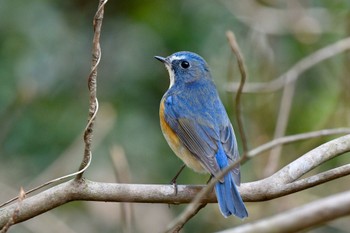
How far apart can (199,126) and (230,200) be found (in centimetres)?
91

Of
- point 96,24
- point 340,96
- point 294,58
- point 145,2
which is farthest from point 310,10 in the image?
point 96,24

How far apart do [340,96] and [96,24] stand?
2.89m

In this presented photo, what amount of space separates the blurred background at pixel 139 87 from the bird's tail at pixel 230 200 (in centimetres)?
155

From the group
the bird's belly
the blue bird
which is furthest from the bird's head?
the bird's belly

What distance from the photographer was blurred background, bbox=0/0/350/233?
5402 millimetres

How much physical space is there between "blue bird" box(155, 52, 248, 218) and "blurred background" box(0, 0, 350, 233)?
54cm

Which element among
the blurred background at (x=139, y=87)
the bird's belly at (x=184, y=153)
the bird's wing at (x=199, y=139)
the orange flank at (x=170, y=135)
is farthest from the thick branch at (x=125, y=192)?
the blurred background at (x=139, y=87)

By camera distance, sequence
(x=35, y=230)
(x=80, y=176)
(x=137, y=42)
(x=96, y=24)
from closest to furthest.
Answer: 1. (x=96, y=24)
2. (x=80, y=176)
3. (x=35, y=230)
4. (x=137, y=42)

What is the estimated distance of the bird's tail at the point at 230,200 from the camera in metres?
3.50

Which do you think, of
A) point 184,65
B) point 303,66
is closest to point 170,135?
point 184,65

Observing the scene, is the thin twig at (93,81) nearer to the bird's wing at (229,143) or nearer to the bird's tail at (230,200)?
the bird's tail at (230,200)

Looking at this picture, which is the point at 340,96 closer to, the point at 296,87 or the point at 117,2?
the point at 296,87

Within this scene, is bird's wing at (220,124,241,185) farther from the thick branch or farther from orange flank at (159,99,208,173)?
the thick branch

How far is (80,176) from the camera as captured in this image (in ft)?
10.2
